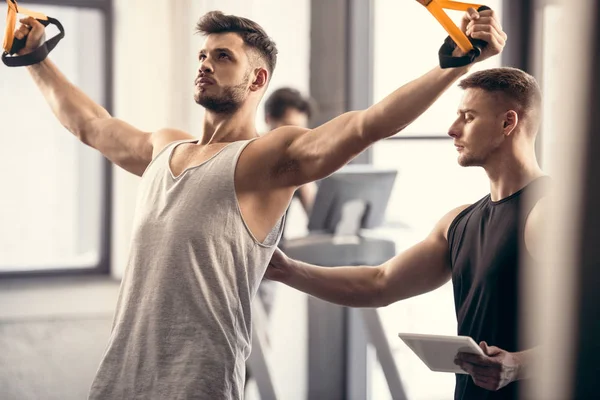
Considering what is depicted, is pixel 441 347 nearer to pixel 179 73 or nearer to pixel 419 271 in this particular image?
pixel 419 271

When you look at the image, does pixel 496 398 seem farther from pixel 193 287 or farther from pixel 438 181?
pixel 438 181

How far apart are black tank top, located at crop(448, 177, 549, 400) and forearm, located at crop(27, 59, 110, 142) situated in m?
0.98

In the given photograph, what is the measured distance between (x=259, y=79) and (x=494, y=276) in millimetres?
668

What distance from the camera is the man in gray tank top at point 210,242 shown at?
1377mm

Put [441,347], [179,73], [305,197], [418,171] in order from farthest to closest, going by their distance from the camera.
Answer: [179,73] → [305,197] → [418,171] → [441,347]

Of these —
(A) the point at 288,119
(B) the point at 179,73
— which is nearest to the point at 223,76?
(A) the point at 288,119

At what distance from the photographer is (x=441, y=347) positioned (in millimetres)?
1261

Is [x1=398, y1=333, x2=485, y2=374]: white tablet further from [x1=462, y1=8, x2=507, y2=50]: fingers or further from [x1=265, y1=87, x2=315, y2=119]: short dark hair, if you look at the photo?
[x1=265, y1=87, x2=315, y2=119]: short dark hair

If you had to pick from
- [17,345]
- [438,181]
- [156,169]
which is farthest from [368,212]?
[17,345]

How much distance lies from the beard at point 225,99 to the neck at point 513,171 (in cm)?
55

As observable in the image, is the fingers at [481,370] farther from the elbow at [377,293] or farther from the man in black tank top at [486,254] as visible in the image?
the elbow at [377,293]

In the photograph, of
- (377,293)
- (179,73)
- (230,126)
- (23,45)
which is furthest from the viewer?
(179,73)

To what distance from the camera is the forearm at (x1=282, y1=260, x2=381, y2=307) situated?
5.58ft

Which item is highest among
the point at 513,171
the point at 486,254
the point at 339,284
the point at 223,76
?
the point at 223,76
